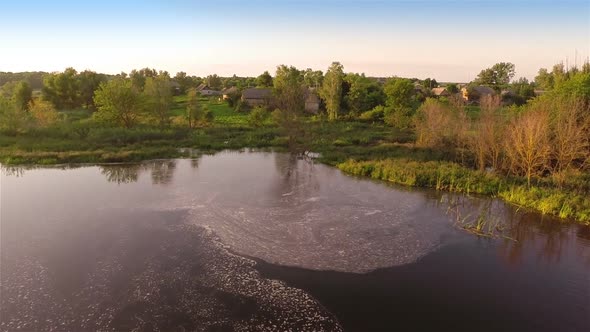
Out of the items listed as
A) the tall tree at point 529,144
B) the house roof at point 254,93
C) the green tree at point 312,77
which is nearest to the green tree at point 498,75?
the green tree at point 312,77

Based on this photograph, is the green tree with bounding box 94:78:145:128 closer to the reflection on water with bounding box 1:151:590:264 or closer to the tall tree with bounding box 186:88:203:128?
the tall tree with bounding box 186:88:203:128

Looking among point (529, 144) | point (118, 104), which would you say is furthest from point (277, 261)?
point (118, 104)

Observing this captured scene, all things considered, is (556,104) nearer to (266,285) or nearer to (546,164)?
(546,164)

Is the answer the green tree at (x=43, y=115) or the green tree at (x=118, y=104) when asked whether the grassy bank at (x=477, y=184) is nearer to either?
the green tree at (x=118, y=104)

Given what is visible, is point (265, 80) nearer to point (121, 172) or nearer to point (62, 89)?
point (62, 89)

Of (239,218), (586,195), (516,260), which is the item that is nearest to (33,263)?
(239,218)

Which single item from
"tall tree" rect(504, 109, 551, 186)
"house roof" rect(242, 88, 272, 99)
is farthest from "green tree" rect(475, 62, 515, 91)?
"tall tree" rect(504, 109, 551, 186)
